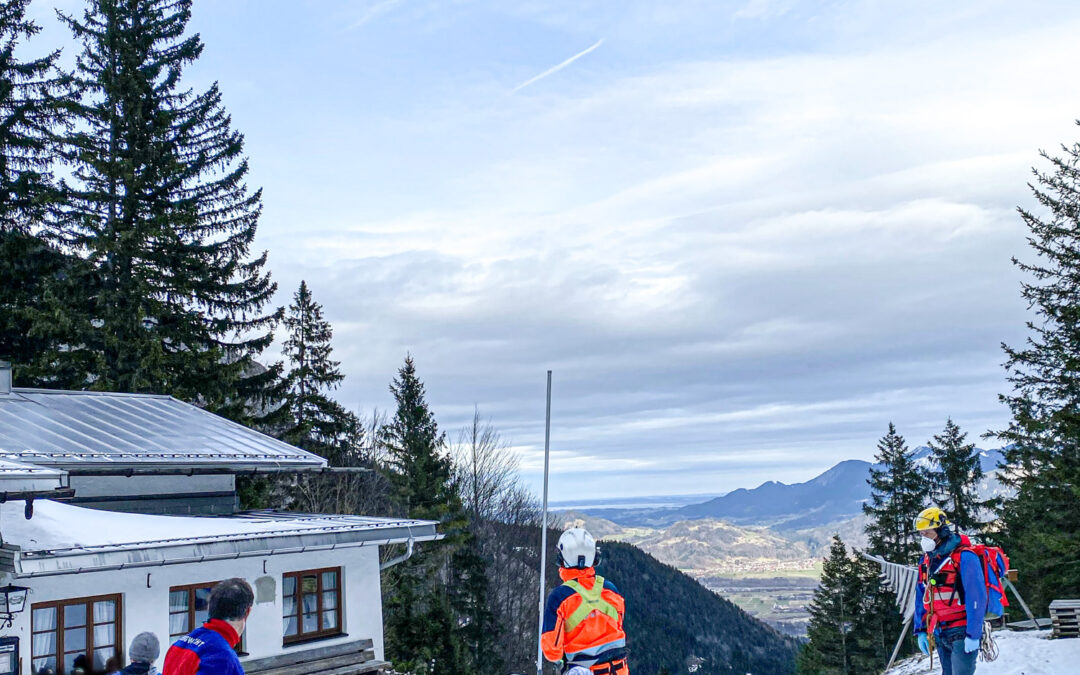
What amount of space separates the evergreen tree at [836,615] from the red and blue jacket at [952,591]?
151ft

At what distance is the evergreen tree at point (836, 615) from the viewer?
167ft

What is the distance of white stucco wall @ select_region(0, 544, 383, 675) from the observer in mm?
11617

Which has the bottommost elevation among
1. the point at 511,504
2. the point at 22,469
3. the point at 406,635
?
the point at 406,635

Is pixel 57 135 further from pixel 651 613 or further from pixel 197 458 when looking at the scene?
pixel 651 613

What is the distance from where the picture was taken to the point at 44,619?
1151cm

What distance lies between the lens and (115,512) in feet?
44.3

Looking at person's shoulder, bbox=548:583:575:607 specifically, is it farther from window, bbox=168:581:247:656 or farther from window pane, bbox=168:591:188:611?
window pane, bbox=168:591:188:611

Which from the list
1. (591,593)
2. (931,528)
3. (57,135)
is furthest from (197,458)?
(57,135)

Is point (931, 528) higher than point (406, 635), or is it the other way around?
point (931, 528)

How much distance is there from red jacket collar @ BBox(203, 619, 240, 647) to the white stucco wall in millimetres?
7969

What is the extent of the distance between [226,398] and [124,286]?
4.64 meters

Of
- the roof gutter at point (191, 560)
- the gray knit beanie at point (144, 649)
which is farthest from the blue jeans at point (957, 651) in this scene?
the roof gutter at point (191, 560)

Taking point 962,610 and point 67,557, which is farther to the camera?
point 67,557

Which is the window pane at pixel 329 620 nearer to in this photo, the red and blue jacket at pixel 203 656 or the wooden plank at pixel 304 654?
the wooden plank at pixel 304 654
